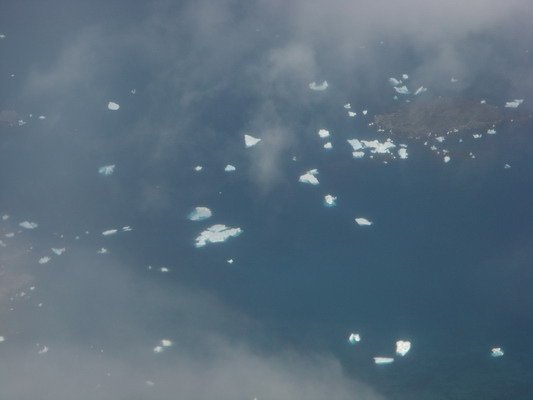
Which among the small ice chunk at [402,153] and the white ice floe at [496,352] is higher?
the small ice chunk at [402,153]

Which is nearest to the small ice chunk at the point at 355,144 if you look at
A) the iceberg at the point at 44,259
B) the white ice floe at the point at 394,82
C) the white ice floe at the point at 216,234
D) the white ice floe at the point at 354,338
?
the white ice floe at the point at 394,82

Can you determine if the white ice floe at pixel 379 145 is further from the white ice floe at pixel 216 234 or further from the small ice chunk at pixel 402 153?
the white ice floe at pixel 216 234

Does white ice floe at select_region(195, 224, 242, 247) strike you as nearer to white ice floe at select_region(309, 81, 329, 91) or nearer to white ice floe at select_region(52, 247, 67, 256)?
white ice floe at select_region(52, 247, 67, 256)

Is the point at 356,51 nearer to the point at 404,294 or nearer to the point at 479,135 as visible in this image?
the point at 479,135

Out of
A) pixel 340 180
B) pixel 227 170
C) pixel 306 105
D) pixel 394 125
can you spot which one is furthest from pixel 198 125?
pixel 394 125

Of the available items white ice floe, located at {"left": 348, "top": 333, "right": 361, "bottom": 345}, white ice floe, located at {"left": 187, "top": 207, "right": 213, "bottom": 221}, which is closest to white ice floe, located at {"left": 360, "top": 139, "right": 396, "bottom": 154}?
white ice floe, located at {"left": 187, "top": 207, "right": 213, "bottom": 221}

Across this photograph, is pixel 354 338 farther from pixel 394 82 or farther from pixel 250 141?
pixel 394 82
